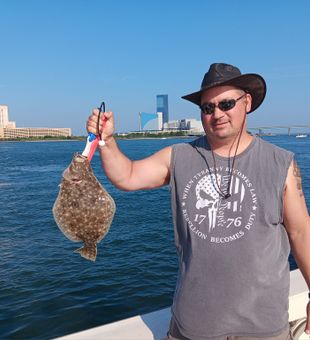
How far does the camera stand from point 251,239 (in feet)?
7.65

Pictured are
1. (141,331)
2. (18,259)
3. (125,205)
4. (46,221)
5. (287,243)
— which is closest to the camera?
(287,243)

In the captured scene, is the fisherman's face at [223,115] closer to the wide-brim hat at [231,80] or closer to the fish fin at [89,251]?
the wide-brim hat at [231,80]

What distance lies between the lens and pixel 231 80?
94.3 inches

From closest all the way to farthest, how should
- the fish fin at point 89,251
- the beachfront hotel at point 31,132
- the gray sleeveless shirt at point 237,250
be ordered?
the gray sleeveless shirt at point 237,250 < the fish fin at point 89,251 < the beachfront hotel at point 31,132

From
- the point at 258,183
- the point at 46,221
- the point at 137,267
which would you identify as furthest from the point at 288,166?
the point at 46,221

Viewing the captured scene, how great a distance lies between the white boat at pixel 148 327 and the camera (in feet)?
9.20

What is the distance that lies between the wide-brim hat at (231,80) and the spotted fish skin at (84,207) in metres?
1.04

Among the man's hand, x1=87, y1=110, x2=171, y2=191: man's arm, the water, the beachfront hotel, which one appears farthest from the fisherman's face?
the beachfront hotel

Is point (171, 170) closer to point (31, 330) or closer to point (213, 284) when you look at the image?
point (213, 284)

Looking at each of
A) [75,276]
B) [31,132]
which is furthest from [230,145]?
[31,132]

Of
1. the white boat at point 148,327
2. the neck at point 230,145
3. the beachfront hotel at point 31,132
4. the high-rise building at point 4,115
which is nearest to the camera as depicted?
the neck at point 230,145

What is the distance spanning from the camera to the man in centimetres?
234

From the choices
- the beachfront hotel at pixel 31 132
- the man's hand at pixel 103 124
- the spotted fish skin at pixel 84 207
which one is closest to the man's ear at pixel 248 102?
the man's hand at pixel 103 124

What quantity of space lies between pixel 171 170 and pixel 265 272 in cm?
97
